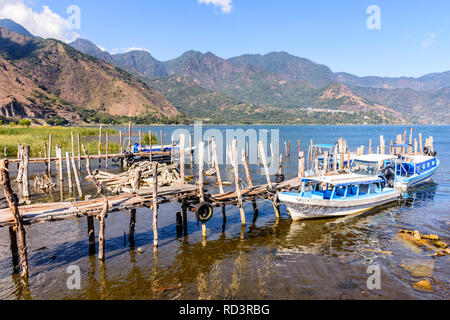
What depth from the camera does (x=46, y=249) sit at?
15016mm

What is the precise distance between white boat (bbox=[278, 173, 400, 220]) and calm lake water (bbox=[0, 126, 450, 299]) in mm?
756

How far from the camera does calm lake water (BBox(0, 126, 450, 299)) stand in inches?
462

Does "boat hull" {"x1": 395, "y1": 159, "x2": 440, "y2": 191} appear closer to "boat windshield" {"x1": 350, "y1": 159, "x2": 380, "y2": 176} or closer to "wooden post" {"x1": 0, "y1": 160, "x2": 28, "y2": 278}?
"boat windshield" {"x1": 350, "y1": 159, "x2": 380, "y2": 176}

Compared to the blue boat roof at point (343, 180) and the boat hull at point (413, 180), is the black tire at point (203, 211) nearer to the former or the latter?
the blue boat roof at point (343, 180)

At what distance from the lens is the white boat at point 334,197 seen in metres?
19.5

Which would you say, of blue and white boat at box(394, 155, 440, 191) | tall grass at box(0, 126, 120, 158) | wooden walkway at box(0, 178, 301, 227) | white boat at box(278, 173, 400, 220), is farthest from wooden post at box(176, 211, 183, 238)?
tall grass at box(0, 126, 120, 158)

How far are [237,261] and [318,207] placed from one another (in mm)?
7890

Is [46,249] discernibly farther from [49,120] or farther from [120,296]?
[49,120]

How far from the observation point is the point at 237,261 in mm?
14258

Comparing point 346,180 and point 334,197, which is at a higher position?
point 346,180

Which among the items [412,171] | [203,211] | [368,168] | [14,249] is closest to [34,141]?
[14,249]

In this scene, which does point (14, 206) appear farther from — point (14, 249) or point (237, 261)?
point (237, 261)

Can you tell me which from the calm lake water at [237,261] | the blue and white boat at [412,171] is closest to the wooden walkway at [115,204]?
the calm lake water at [237,261]

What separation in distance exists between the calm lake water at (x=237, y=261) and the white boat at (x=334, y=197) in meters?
0.76
